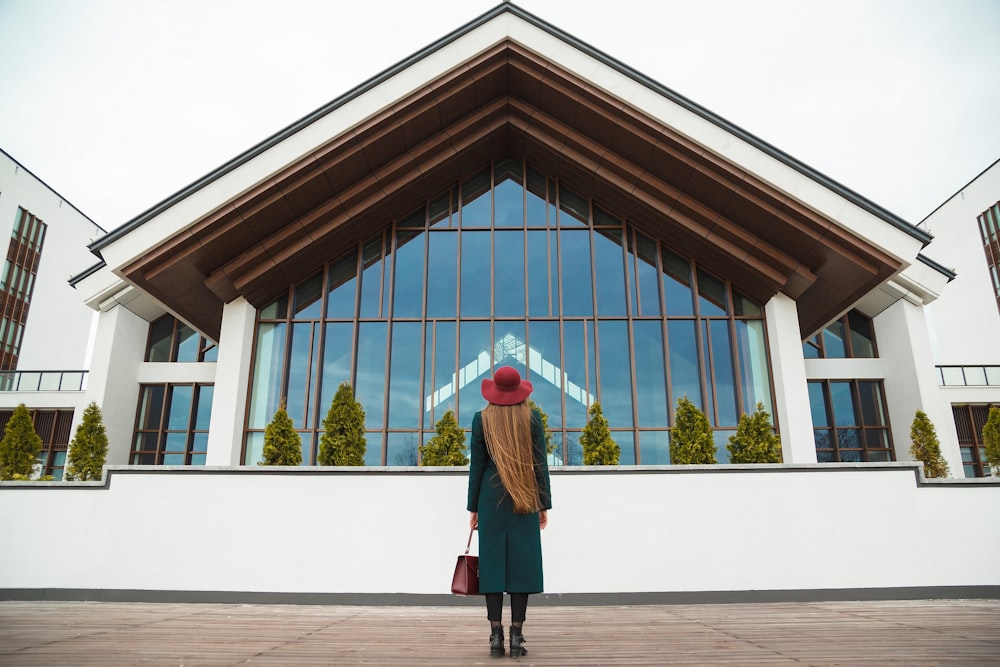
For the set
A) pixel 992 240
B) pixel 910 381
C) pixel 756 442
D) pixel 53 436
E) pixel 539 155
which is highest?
pixel 992 240

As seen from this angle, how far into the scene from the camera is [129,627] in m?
5.11

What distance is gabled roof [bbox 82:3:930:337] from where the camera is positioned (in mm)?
10789

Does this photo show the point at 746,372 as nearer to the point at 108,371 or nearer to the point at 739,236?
the point at 739,236

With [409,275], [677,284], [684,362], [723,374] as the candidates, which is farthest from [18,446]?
[723,374]

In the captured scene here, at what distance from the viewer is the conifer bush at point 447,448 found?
428 inches

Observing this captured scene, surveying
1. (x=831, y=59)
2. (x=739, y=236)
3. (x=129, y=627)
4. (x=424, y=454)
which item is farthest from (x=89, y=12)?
(x=831, y=59)

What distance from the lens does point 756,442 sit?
10.3 metres

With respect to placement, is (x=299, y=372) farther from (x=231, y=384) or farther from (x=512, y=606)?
(x=512, y=606)

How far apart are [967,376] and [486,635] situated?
21.1 metres

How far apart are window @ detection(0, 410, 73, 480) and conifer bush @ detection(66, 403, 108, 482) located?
8.92 m

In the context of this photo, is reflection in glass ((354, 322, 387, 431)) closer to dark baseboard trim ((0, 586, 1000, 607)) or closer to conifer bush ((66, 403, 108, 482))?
dark baseboard trim ((0, 586, 1000, 607))

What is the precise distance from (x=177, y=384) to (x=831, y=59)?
63.1ft

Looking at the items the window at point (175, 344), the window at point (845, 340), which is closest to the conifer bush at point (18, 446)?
the window at point (175, 344)

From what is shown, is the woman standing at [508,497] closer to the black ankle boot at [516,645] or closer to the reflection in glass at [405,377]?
the black ankle boot at [516,645]
